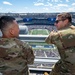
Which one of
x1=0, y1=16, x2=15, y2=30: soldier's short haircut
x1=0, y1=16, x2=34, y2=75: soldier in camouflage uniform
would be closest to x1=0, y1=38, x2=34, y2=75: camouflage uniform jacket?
x1=0, y1=16, x2=34, y2=75: soldier in camouflage uniform

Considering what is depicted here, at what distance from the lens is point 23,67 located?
102 inches

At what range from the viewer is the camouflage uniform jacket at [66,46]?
9.37 ft

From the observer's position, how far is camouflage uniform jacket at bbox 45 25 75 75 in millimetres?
2855

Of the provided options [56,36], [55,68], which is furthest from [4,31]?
[55,68]

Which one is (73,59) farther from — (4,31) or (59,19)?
(4,31)

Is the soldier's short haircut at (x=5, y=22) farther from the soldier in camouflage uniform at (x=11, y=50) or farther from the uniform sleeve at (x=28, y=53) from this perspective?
the uniform sleeve at (x=28, y=53)

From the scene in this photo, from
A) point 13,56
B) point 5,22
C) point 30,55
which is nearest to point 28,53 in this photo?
point 30,55

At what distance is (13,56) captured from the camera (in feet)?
8.15

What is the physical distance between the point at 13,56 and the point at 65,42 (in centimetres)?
78

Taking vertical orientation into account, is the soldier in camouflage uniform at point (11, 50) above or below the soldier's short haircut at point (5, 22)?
below

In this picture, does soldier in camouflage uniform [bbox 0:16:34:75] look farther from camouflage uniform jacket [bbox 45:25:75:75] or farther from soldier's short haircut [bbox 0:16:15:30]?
camouflage uniform jacket [bbox 45:25:75:75]

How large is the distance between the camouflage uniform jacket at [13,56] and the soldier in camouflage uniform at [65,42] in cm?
52

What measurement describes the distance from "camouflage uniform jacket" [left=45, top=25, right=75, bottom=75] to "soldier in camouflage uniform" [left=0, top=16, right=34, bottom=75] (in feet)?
1.74

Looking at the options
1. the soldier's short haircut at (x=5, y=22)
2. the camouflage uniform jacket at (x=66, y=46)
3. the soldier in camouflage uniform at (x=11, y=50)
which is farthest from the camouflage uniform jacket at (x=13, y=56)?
the camouflage uniform jacket at (x=66, y=46)
